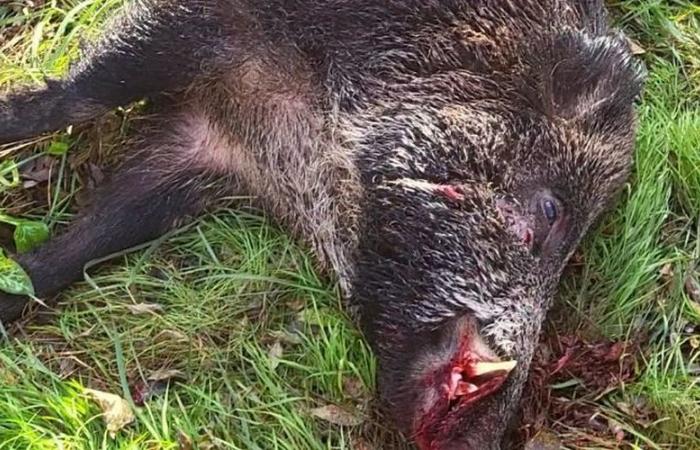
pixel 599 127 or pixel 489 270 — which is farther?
pixel 599 127

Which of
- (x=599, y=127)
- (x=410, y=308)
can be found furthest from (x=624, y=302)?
(x=410, y=308)

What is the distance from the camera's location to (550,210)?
3.94 metres

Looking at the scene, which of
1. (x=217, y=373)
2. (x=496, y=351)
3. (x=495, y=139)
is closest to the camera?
(x=496, y=351)

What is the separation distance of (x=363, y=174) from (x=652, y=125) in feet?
4.28

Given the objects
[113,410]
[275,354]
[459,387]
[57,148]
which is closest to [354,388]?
[275,354]

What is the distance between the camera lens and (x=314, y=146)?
4.25 m

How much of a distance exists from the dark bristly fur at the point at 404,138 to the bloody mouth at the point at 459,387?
0.03m

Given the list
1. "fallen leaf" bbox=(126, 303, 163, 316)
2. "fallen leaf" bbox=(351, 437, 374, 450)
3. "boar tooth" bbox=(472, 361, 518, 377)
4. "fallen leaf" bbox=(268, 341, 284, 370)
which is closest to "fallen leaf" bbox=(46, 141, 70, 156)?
"fallen leaf" bbox=(126, 303, 163, 316)

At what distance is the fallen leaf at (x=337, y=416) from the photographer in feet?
13.5

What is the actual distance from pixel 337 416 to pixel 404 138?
1006 millimetres

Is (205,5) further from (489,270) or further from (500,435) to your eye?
(500,435)

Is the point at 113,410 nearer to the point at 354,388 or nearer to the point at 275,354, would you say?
the point at 275,354

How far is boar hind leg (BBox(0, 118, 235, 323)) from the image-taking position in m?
4.31

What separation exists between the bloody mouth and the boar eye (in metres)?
0.57
